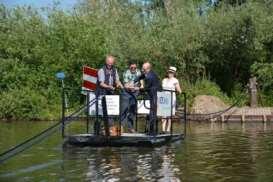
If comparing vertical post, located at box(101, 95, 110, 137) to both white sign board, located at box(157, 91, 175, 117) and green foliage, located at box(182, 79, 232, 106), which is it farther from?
green foliage, located at box(182, 79, 232, 106)

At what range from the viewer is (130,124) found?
19.1m

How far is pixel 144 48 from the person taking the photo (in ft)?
124

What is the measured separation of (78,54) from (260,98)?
10.1 metres

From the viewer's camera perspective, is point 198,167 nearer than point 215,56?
Yes

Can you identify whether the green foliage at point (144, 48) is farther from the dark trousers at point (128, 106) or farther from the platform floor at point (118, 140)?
the platform floor at point (118, 140)

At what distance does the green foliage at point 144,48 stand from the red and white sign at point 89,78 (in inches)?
657

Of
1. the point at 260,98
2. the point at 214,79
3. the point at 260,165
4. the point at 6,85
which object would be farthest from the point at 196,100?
the point at 260,165

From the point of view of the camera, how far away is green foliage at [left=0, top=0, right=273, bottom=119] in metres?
37.1

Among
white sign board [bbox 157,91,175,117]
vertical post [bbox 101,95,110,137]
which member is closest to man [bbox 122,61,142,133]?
white sign board [bbox 157,91,175,117]

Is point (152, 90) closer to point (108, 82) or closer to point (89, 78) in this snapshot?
point (108, 82)

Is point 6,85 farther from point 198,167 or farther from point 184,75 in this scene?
point 198,167

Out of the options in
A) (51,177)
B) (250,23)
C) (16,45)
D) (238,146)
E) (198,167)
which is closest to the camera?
(51,177)

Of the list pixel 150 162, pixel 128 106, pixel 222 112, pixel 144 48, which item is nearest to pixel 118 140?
pixel 128 106

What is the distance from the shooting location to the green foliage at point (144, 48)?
122 feet
